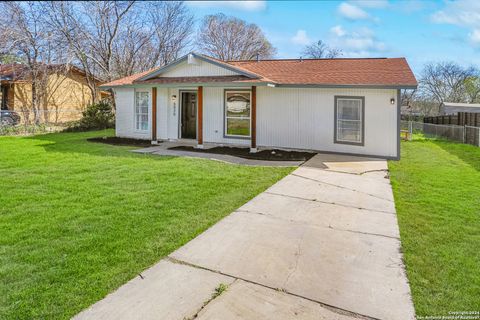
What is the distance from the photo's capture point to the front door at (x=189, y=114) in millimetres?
13109

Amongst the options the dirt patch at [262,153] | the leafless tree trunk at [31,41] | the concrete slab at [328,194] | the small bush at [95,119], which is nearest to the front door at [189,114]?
the dirt patch at [262,153]

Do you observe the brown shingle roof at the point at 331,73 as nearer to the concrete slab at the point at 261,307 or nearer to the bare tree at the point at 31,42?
the concrete slab at the point at 261,307

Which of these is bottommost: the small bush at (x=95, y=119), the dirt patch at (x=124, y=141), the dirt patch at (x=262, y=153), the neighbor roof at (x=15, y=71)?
the dirt patch at (x=262, y=153)

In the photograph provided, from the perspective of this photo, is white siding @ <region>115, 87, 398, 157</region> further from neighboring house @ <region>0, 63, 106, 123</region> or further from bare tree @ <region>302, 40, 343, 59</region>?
bare tree @ <region>302, 40, 343, 59</region>

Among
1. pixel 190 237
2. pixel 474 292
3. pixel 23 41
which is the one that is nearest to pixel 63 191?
pixel 190 237

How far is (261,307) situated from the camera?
2711 millimetres

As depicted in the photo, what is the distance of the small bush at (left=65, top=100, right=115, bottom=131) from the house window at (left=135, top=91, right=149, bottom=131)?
5.14m

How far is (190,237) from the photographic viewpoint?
4027 millimetres

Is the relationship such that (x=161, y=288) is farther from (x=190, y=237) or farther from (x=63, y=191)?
(x=63, y=191)

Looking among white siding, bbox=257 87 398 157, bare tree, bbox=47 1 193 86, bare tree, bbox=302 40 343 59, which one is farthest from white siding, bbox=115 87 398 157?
bare tree, bbox=302 40 343 59

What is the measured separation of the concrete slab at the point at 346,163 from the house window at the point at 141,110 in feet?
23.3

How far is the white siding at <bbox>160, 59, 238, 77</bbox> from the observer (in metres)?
11.8

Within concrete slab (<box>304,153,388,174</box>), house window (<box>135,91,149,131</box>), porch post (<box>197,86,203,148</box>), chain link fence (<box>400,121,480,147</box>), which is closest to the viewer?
concrete slab (<box>304,153,388,174</box>)

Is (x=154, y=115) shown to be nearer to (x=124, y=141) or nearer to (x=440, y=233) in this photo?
(x=124, y=141)
